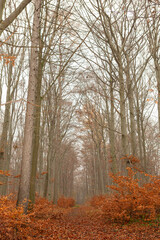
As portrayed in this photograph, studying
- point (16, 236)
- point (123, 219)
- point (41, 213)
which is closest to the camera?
point (16, 236)

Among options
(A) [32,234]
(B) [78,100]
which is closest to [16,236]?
(A) [32,234]

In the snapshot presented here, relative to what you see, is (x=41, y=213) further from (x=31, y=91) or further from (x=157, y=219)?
(x=31, y=91)

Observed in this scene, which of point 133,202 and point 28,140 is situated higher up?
point 28,140

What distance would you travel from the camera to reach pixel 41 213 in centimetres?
599

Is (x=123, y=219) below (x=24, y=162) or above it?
below

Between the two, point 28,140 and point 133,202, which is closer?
point 133,202

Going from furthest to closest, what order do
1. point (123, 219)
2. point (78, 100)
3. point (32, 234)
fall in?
point (78, 100), point (123, 219), point (32, 234)

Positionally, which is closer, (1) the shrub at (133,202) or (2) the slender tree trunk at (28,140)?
(2) the slender tree trunk at (28,140)

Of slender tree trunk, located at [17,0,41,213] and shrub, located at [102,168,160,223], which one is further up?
slender tree trunk, located at [17,0,41,213]

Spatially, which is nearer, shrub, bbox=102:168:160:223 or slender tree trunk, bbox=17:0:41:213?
slender tree trunk, bbox=17:0:41:213

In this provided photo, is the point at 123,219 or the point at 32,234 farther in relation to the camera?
the point at 123,219

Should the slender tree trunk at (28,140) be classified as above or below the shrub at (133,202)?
above

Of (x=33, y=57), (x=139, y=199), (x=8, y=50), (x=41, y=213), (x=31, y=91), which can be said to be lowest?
(x=41, y=213)

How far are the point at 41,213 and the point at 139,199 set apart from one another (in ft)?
10.5
